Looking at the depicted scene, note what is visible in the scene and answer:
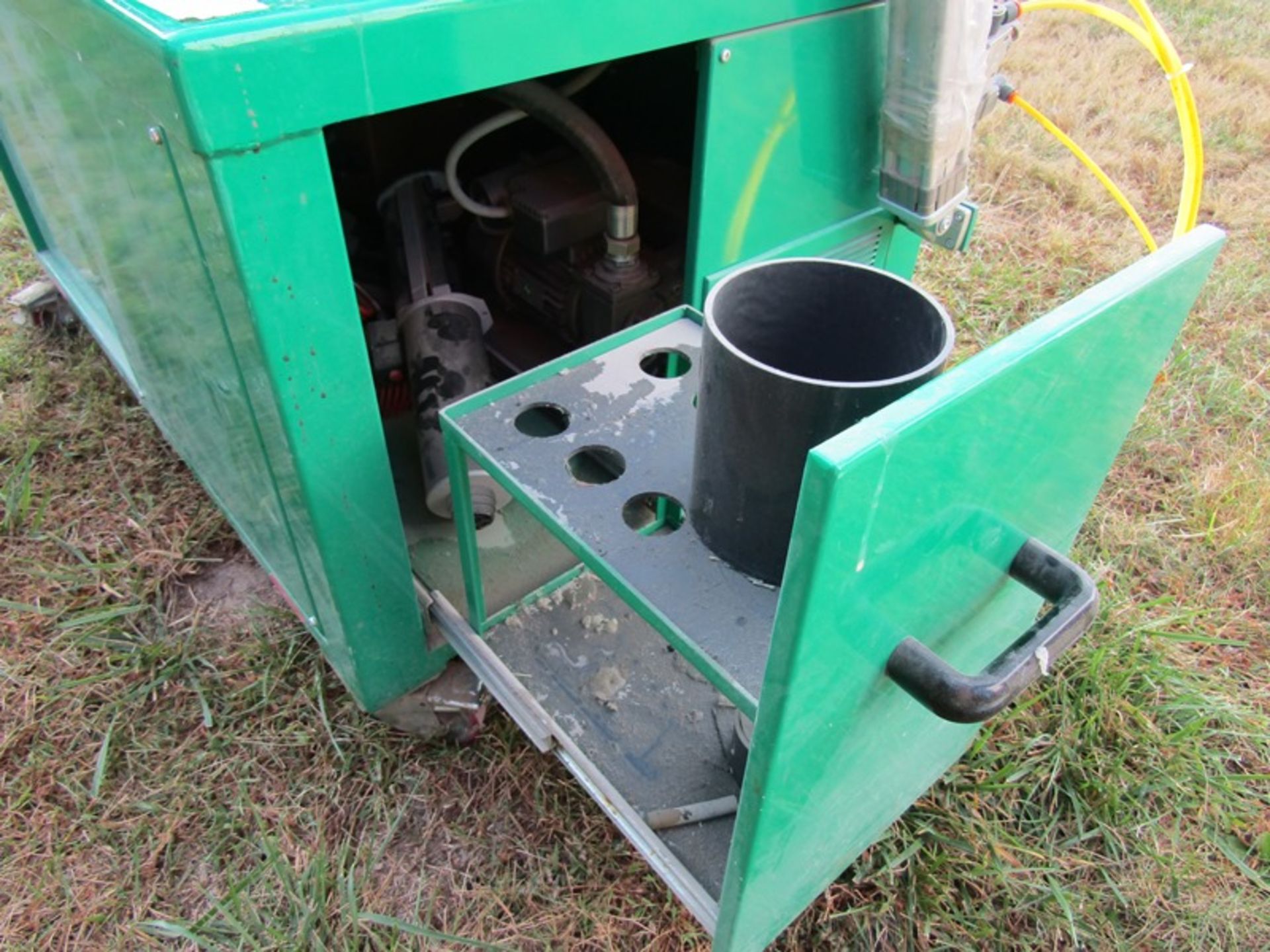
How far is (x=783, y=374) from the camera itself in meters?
0.68

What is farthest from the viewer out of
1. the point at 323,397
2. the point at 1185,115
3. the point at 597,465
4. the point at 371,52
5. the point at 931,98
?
the point at 1185,115

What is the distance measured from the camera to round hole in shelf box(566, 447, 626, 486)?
0.93 m

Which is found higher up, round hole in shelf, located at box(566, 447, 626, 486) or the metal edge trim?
round hole in shelf, located at box(566, 447, 626, 486)

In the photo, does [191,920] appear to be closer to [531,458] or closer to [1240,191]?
[531,458]

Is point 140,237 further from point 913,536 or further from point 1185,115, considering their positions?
point 1185,115

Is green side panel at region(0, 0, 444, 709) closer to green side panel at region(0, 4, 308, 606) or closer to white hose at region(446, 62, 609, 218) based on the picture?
green side panel at region(0, 4, 308, 606)

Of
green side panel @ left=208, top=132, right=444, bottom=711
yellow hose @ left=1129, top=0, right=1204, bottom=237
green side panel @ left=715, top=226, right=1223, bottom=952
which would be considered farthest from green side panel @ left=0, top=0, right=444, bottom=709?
yellow hose @ left=1129, top=0, right=1204, bottom=237

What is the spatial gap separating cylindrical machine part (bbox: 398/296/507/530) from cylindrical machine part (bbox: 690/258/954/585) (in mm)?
436

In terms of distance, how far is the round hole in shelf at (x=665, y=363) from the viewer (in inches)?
41.1

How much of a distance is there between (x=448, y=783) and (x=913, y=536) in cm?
88

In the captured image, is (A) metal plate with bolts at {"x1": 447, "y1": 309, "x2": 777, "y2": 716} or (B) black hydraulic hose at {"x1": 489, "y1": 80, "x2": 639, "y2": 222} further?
(B) black hydraulic hose at {"x1": 489, "y1": 80, "x2": 639, "y2": 222}

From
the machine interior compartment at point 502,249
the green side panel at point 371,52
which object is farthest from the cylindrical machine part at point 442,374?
the green side panel at point 371,52

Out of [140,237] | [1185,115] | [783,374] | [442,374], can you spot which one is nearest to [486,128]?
[442,374]

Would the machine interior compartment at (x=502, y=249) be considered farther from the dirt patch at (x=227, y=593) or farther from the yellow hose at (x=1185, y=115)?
the yellow hose at (x=1185, y=115)
